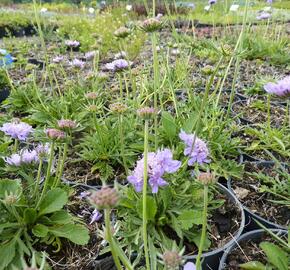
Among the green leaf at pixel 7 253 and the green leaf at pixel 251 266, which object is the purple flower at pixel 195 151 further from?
the green leaf at pixel 7 253

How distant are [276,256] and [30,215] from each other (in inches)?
25.0

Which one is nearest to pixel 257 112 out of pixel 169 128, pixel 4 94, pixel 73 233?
pixel 169 128

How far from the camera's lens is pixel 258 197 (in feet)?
4.32

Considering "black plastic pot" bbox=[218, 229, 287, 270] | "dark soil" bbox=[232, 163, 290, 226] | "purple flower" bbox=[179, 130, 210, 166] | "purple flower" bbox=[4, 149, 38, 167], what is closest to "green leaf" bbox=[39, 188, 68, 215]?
"purple flower" bbox=[4, 149, 38, 167]

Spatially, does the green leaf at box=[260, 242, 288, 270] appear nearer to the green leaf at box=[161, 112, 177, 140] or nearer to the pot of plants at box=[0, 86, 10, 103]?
the green leaf at box=[161, 112, 177, 140]

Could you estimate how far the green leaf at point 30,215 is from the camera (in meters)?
1.03

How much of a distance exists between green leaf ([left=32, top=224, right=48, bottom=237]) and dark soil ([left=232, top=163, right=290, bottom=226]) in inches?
25.5

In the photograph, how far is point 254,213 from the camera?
123cm

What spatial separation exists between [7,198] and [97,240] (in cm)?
36

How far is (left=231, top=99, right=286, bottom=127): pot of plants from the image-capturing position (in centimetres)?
190

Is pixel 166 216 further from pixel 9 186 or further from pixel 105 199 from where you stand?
pixel 105 199

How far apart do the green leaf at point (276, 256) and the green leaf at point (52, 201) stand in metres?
0.53

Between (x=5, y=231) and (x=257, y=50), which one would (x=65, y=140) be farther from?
(x=257, y=50)

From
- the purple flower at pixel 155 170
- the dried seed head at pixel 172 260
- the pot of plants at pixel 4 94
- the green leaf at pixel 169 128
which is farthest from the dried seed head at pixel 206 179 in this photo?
the pot of plants at pixel 4 94
